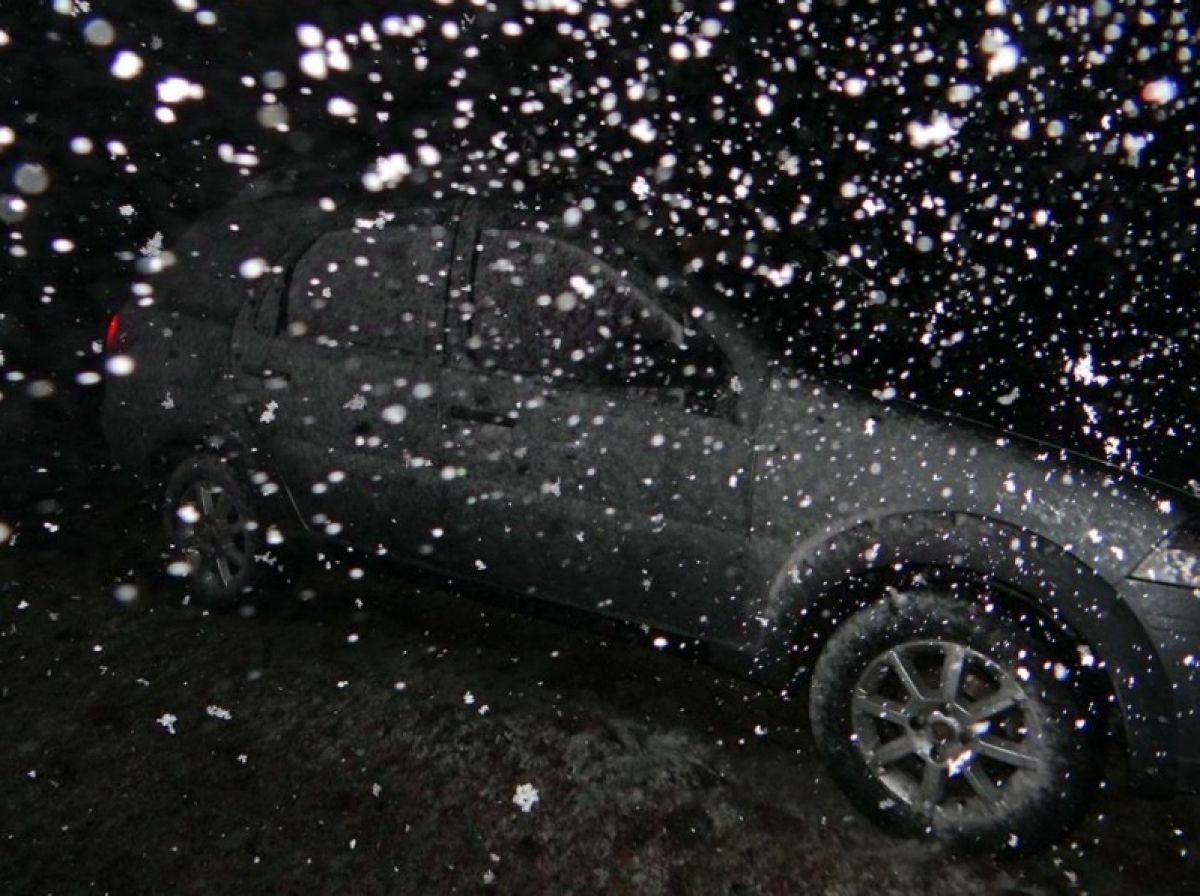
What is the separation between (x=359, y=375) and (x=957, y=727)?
2.25 m

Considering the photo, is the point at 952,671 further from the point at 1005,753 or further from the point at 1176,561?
the point at 1176,561

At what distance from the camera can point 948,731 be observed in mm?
2182

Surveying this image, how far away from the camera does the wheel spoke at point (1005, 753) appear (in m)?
2.10

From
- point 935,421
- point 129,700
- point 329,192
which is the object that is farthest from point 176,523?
point 935,421

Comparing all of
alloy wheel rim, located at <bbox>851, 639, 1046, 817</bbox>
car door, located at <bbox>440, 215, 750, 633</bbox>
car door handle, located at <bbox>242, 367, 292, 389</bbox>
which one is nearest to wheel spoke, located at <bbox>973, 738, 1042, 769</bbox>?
alloy wheel rim, located at <bbox>851, 639, 1046, 817</bbox>

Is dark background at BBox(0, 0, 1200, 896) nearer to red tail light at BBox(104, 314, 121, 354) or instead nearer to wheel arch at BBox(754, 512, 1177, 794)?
wheel arch at BBox(754, 512, 1177, 794)

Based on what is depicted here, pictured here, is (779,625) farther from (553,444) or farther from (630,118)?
(630,118)

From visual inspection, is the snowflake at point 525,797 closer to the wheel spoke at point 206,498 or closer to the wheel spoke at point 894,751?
the wheel spoke at point 894,751

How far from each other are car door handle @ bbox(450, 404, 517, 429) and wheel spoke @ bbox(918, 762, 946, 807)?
1.61 metres

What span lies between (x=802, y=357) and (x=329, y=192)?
2036mm

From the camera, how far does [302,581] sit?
12.3 ft

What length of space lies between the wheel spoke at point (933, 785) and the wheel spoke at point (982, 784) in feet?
0.21

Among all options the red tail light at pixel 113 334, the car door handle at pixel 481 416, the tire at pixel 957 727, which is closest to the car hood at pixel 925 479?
the tire at pixel 957 727

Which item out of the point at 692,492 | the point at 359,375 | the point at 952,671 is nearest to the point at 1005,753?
the point at 952,671
